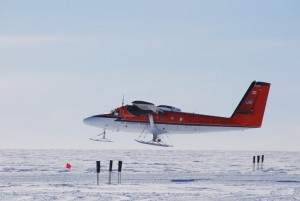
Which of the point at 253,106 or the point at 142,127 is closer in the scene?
the point at 142,127

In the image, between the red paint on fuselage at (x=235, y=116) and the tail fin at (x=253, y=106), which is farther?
the tail fin at (x=253, y=106)

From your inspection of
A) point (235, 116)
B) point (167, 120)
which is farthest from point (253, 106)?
point (167, 120)

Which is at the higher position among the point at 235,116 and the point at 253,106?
the point at 253,106

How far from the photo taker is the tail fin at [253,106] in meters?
52.2

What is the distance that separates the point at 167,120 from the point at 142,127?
256cm

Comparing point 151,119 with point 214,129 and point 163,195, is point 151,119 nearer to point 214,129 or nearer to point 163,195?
point 214,129

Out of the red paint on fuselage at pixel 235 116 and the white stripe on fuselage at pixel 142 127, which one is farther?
the white stripe on fuselage at pixel 142 127

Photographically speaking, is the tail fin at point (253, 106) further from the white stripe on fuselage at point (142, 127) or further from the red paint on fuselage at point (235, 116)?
the white stripe on fuselage at point (142, 127)

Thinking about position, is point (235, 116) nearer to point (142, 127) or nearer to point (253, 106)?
point (253, 106)

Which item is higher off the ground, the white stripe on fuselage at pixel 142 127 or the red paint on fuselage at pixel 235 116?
the red paint on fuselage at pixel 235 116

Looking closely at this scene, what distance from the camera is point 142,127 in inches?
2055

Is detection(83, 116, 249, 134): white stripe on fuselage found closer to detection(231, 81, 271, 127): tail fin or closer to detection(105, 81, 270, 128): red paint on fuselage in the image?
detection(105, 81, 270, 128): red paint on fuselage

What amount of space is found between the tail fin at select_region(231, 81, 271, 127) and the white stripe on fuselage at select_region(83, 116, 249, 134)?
0.97 m

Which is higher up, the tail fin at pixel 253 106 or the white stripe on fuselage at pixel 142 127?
the tail fin at pixel 253 106
